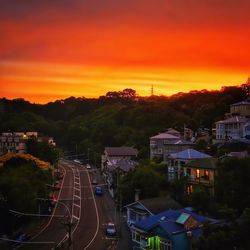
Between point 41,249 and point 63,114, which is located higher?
point 63,114

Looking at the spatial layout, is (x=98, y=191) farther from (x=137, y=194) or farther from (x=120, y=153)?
(x=120, y=153)

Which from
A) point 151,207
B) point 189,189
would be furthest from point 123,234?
point 189,189

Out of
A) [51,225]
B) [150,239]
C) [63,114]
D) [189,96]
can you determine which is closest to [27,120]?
[63,114]

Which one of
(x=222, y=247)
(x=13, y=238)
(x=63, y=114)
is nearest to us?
(x=222, y=247)

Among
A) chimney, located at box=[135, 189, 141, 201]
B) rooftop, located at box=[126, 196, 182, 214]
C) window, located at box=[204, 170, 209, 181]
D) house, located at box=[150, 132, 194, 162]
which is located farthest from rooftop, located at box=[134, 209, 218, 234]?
house, located at box=[150, 132, 194, 162]

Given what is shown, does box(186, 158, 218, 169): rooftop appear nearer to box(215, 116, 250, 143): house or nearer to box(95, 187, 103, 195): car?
box(215, 116, 250, 143): house

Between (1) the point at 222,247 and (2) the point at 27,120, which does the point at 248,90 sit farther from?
(2) the point at 27,120

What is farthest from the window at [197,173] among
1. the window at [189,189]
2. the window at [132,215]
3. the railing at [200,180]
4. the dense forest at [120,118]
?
the dense forest at [120,118]
